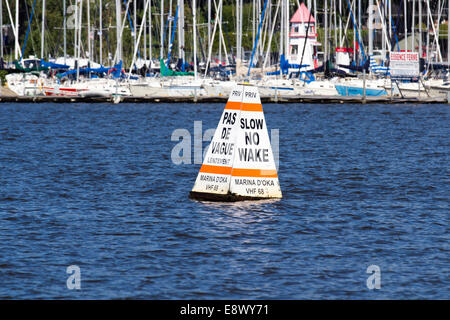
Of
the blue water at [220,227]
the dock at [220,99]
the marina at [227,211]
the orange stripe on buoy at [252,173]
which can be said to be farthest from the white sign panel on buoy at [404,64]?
the orange stripe on buoy at [252,173]

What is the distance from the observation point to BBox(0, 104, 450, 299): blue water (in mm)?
14734

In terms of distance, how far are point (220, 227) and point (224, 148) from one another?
237 cm

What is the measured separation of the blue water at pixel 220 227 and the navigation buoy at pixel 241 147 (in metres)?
0.65

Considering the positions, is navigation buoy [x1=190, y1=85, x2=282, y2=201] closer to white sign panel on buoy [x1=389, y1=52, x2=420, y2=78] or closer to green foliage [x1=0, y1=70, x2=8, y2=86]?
white sign panel on buoy [x1=389, y1=52, x2=420, y2=78]

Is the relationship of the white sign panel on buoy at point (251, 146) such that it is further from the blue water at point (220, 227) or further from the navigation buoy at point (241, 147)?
the blue water at point (220, 227)

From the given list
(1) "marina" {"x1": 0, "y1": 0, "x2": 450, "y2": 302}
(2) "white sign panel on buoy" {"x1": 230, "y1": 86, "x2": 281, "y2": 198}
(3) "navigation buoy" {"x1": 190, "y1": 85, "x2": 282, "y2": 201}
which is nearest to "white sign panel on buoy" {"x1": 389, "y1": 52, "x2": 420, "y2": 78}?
(1) "marina" {"x1": 0, "y1": 0, "x2": 450, "y2": 302}

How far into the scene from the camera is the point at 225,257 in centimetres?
1659

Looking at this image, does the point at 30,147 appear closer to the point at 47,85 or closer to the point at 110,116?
the point at 110,116

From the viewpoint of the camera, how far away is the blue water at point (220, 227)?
580 inches

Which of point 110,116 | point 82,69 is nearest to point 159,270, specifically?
point 110,116

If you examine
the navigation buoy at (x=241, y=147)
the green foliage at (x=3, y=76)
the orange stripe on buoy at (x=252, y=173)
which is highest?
the green foliage at (x=3, y=76)

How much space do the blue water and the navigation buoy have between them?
0.65 metres

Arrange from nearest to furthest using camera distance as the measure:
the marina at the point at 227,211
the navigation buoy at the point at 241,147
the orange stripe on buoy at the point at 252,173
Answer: the marina at the point at 227,211 → the navigation buoy at the point at 241,147 → the orange stripe on buoy at the point at 252,173
